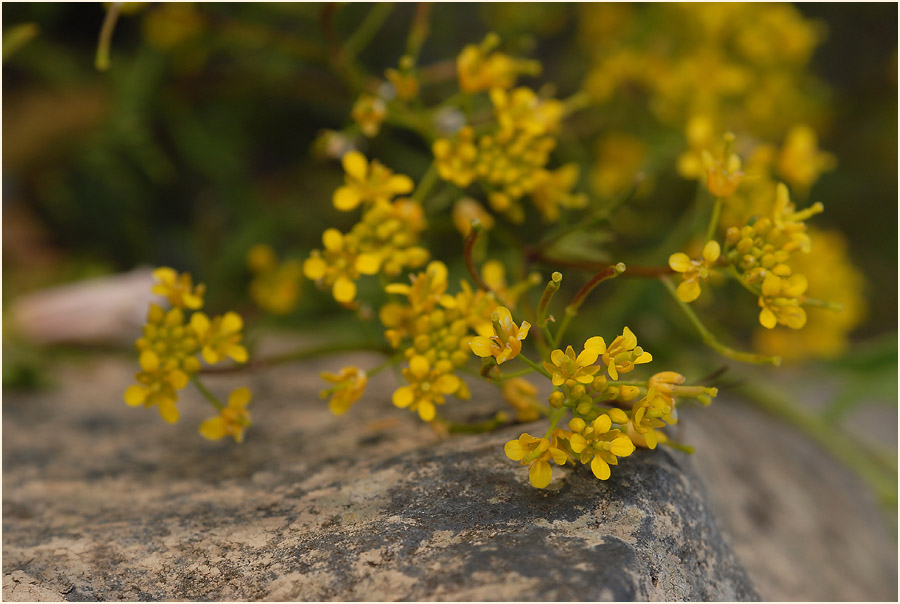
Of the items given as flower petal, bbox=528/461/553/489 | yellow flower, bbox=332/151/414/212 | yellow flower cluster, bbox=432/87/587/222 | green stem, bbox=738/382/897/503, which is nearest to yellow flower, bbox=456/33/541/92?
yellow flower cluster, bbox=432/87/587/222

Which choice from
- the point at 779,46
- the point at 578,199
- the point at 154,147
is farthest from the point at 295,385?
the point at 779,46

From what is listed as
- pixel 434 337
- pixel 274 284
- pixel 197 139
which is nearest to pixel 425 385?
pixel 434 337

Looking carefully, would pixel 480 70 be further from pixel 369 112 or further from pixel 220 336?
pixel 220 336

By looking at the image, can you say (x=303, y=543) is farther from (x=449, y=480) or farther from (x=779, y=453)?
(x=779, y=453)

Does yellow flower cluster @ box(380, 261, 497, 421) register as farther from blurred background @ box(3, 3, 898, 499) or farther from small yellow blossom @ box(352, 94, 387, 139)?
blurred background @ box(3, 3, 898, 499)

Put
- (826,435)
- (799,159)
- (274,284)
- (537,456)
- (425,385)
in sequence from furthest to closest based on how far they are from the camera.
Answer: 1. (826,435)
2. (274,284)
3. (799,159)
4. (425,385)
5. (537,456)

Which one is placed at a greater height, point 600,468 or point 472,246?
point 472,246

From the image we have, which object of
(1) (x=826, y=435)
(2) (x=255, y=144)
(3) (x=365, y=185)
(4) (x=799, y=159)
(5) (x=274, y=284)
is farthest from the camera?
(2) (x=255, y=144)
